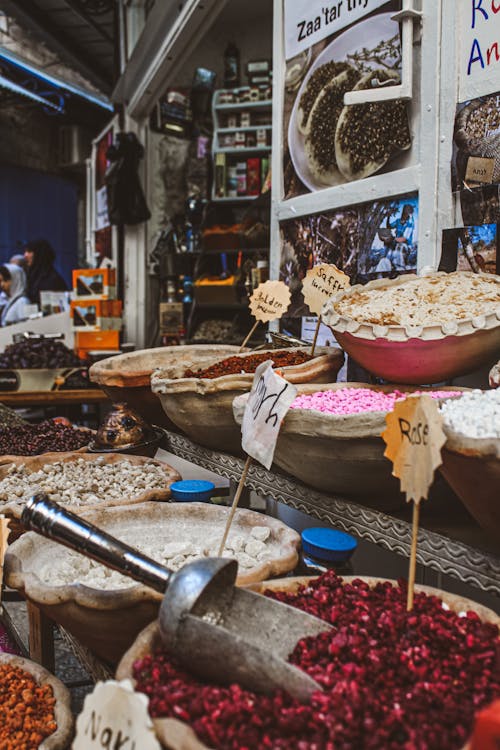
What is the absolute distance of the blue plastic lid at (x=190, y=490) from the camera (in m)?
1.87

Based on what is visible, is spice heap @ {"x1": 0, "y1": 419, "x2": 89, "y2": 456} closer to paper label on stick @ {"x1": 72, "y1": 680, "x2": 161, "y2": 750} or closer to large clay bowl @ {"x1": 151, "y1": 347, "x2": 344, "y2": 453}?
large clay bowl @ {"x1": 151, "y1": 347, "x2": 344, "y2": 453}

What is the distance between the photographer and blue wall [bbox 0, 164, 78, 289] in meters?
12.2

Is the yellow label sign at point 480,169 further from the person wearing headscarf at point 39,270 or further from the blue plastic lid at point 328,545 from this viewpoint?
the person wearing headscarf at point 39,270

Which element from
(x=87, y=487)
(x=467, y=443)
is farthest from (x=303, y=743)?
(x=87, y=487)

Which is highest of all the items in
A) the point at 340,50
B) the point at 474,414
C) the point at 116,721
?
the point at 340,50

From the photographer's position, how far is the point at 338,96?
2447 millimetres

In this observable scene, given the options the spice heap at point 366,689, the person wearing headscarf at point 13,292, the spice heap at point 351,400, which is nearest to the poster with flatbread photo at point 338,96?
the spice heap at point 351,400

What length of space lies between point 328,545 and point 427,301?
2.15ft

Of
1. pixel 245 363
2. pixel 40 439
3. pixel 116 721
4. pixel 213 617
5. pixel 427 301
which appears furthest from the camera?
pixel 40 439

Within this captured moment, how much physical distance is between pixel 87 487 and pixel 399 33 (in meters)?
1.73

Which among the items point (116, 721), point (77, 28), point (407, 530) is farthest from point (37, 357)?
point (77, 28)

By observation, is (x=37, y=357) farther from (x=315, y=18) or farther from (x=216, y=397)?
(x=216, y=397)

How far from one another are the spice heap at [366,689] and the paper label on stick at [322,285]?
1055 mm

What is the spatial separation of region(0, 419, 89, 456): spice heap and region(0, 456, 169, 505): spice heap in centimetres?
26
